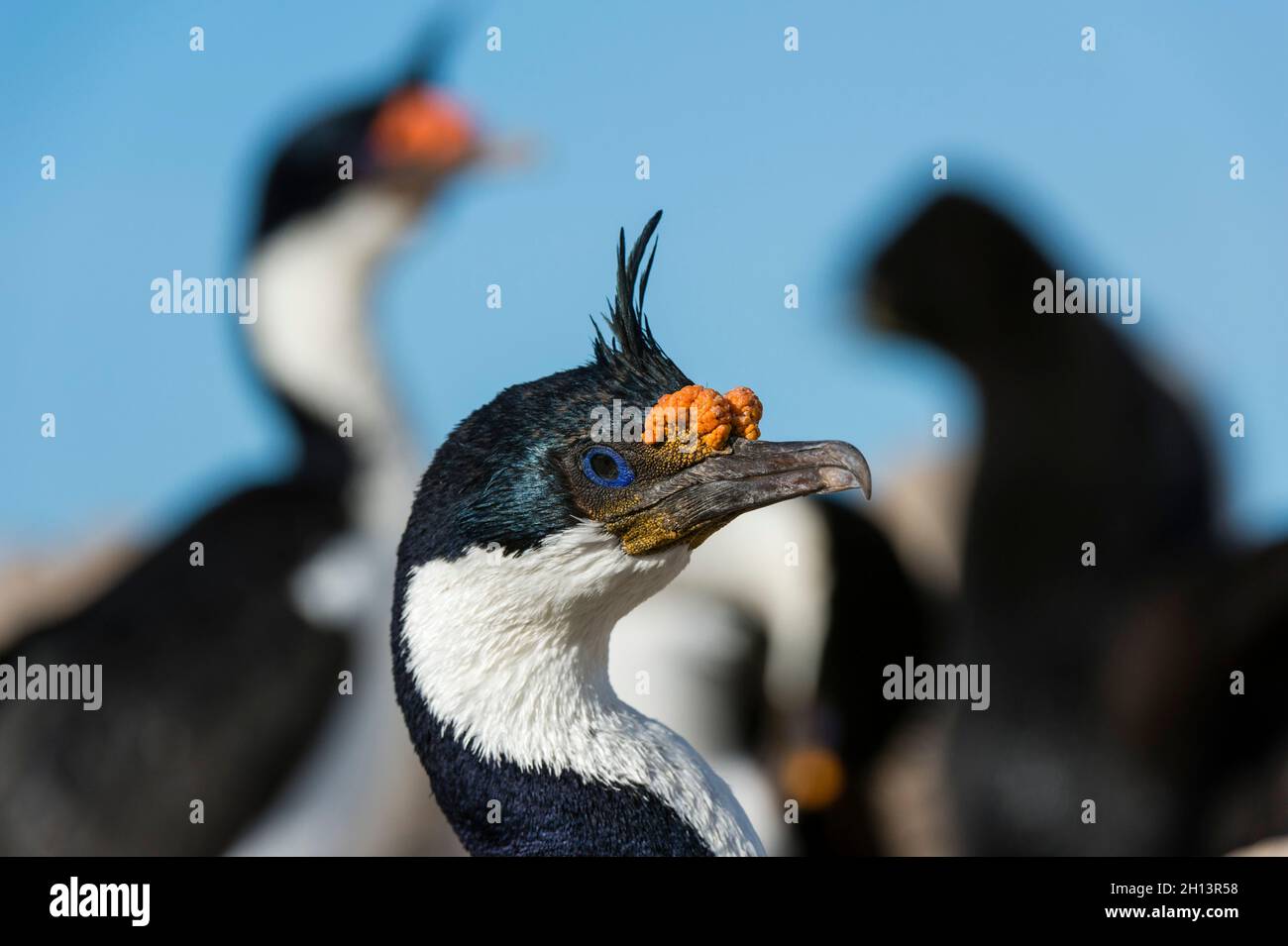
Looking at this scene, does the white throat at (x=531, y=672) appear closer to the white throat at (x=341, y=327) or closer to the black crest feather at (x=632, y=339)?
the black crest feather at (x=632, y=339)

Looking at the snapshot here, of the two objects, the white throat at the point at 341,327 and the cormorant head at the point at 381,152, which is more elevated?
the cormorant head at the point at 381,152

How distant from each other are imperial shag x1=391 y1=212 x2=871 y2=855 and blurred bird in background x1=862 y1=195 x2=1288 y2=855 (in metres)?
3.75

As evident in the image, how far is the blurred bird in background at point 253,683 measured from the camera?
4875 millimetres

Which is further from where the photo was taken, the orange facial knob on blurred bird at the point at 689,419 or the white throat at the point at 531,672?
the orange facial knob on blurred bird at the point at 689,419

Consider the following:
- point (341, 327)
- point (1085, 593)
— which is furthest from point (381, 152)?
point (1085, 593)

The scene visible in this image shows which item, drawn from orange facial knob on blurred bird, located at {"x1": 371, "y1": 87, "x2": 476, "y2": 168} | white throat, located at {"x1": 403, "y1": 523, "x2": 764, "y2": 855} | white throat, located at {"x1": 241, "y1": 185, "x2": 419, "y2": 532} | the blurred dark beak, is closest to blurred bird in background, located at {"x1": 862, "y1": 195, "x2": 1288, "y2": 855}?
white throat, located at {"x1": 241, "y1": 185, "x2": 419, "y2": 532}

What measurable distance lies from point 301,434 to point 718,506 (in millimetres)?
3290

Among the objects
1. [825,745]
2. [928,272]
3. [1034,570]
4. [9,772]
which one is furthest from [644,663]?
[928,272]

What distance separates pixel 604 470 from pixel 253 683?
2711 mm

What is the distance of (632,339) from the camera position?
102 inches

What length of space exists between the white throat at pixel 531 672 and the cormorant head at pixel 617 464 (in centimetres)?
4

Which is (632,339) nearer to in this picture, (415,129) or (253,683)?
(253,683)

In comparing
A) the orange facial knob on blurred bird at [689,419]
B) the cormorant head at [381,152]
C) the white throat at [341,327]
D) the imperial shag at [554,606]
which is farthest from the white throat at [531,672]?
the cormorant head at [381,152]

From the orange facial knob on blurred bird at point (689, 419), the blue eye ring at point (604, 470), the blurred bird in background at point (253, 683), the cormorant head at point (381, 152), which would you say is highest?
the cormorant head at point (381, 152)
